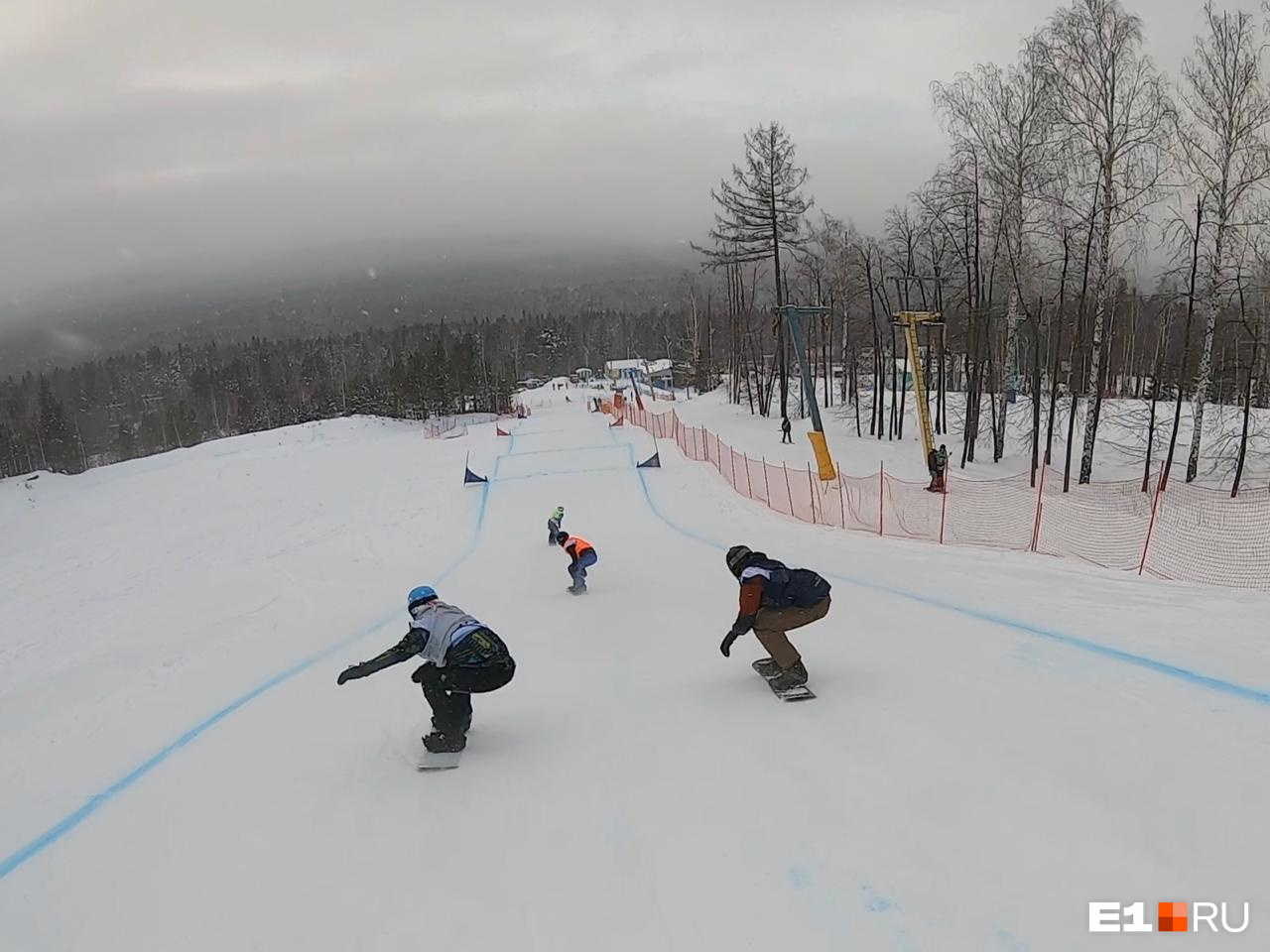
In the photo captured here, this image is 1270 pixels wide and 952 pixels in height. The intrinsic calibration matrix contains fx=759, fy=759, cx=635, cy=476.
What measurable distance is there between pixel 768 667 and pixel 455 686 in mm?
2828

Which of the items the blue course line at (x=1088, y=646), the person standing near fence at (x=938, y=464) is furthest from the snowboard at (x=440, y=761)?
the person standing near fence at (x=938, y=464)

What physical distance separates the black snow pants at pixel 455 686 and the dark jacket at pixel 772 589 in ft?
6.38

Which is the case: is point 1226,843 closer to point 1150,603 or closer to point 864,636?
point 864,636

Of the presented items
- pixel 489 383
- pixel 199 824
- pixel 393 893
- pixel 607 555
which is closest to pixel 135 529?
pixel 607 555

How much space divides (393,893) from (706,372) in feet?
229

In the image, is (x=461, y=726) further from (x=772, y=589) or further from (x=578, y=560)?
(x=578, y=560)

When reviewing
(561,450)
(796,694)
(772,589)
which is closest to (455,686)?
(772,589)

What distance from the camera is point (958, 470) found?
25938mm

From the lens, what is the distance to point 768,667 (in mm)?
6891

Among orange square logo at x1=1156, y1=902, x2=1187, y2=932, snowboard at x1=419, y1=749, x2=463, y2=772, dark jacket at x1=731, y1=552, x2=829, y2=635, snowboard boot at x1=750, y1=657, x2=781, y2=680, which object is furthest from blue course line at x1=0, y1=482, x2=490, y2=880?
orange square logo at x1=1156, y1=902, x2=1187, y2=932

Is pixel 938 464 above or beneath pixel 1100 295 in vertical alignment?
beneath

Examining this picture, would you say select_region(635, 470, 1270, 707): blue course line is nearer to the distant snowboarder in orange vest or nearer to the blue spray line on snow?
the blue spray line on snow

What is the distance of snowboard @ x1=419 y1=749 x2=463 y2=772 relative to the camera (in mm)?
5711

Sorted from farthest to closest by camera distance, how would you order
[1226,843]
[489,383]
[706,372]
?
1. [489,383]
2. [706,372]
3. [1226,843]
